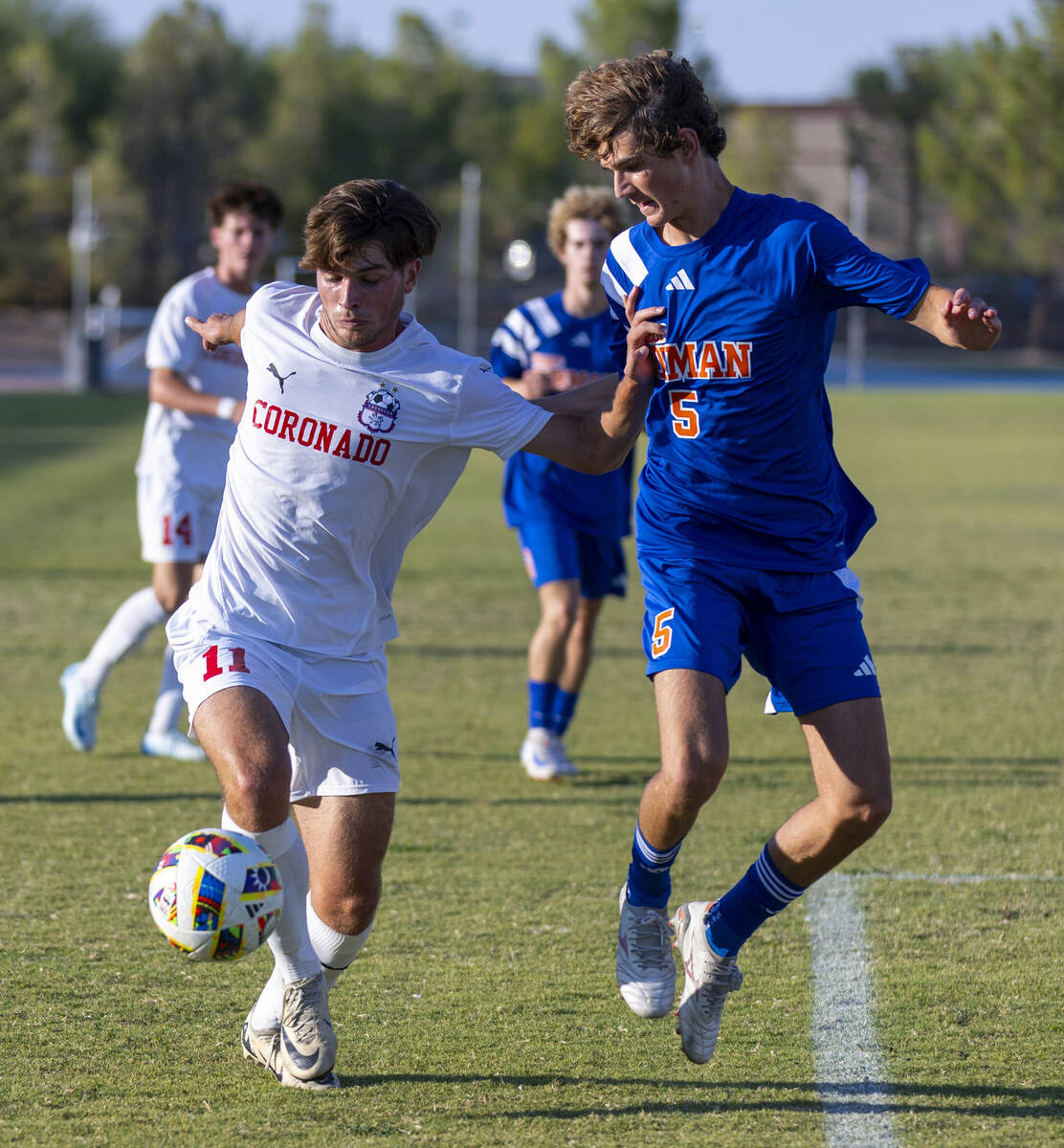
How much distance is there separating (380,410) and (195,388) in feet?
11.4

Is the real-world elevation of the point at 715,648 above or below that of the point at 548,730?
above

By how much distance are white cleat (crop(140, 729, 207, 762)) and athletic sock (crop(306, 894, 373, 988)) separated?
3361 millimetres

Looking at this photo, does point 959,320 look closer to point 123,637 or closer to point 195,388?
point 195,388

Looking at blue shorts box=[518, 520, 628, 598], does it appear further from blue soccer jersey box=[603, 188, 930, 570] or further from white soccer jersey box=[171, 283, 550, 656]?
white soccer jersey box=[171, 283, 550, 656]

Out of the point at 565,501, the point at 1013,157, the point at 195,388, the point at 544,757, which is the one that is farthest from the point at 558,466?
the point at 1013,157

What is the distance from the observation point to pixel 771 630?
410 cm

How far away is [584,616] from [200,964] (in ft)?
10.2

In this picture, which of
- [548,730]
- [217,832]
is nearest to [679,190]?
[217,832]

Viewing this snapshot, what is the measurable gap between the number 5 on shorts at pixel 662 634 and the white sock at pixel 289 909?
3.23 ft

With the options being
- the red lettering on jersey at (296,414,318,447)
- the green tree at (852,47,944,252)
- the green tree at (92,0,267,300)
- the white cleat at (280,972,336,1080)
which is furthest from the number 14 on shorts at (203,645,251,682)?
the green tree at (852,47,944,252)

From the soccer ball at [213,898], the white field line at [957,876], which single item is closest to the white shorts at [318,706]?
the soccer ball at [213,898]

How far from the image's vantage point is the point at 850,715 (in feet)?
13.1

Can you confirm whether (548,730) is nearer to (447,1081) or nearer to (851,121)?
(447,1081)

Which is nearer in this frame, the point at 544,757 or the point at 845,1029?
the point at 845,1029
